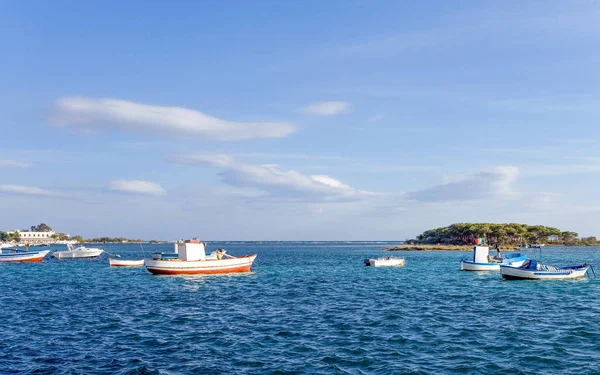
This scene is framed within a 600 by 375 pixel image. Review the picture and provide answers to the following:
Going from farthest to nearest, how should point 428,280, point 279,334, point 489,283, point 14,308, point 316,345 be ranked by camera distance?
point 428,280 < point 489,283 < point 14,308 < point 279,334 < point 316,345

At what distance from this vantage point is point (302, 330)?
28.2 m

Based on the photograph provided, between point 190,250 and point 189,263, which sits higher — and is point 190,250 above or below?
above

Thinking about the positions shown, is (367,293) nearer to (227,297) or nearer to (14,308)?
(227,297)

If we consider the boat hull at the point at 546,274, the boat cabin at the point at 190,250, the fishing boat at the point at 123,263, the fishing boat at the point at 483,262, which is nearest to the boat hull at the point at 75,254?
the fishing boat at the point at 123,263

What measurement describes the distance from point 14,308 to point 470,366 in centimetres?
3297

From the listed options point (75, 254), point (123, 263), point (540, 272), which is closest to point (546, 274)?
point (540, 272)

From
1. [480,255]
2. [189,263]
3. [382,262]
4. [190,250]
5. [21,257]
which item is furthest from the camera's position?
[21,257]

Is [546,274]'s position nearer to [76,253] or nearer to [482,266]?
[482,266]

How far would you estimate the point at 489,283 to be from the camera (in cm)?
5575

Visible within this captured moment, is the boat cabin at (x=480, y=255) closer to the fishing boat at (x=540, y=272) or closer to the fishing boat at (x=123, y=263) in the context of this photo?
the fishing boat at (x=540, y=272)

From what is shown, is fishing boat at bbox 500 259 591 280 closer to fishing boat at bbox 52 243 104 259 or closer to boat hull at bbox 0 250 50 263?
boat hull at bbox 0 250 50 263

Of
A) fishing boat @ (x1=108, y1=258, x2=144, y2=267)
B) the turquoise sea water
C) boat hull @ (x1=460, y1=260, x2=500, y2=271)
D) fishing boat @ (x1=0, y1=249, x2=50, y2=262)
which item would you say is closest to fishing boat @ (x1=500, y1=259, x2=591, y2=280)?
the turquoise sea water

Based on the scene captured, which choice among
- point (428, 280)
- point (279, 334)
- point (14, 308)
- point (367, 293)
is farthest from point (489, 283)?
point (14, 308)

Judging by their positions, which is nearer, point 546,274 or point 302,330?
point 302,330
